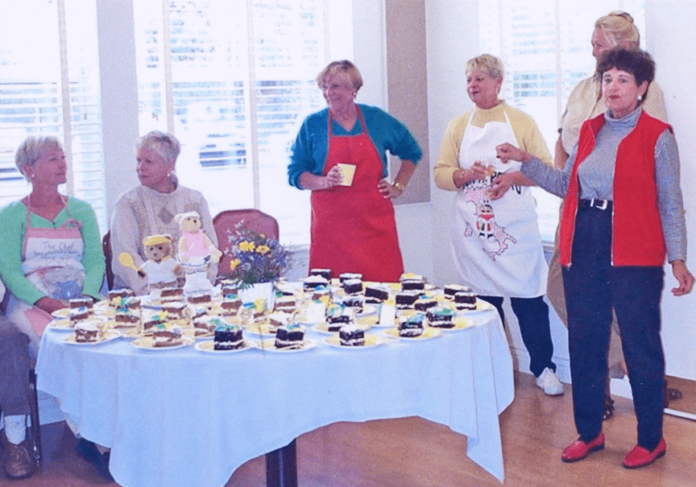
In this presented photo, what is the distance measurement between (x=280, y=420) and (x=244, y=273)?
57cm

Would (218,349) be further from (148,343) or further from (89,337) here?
(89,337)

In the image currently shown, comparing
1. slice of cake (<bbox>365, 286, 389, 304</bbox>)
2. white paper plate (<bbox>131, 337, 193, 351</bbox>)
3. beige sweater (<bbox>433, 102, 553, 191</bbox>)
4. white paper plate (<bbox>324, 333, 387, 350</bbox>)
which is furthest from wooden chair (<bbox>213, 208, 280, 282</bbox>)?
white paper plate (<bbox>324, 333, 387, 350</bbox>)

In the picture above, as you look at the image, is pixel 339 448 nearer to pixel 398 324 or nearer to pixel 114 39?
pixel 398 324

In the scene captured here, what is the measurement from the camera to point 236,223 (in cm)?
448

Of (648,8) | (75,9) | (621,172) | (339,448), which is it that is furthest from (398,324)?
(75,9)

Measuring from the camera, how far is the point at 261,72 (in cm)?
502

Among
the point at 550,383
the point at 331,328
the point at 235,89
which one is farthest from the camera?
the point at 235,89

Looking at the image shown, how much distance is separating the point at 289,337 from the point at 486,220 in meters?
2.19

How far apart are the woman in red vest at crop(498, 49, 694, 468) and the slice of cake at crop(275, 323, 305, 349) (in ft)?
4.50

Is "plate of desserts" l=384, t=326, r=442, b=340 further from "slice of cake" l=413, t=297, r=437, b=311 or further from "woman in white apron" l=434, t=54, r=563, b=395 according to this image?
"woman in white apron" l=434, t=54, r=563, b=395

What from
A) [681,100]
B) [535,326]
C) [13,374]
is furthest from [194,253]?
[681,100]

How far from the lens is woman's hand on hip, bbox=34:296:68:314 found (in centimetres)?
379

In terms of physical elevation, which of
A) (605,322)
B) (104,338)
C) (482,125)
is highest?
(482,125)

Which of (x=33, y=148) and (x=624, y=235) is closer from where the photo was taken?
(x=624, y=235)
